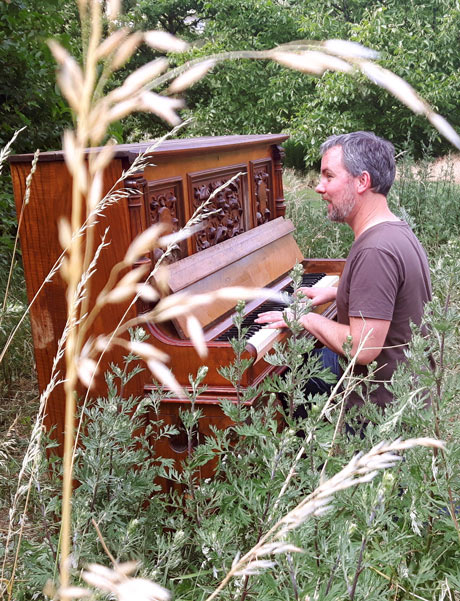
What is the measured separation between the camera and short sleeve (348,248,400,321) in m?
2.73

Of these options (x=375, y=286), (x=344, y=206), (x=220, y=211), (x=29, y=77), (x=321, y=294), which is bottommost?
(x=321, y=294)

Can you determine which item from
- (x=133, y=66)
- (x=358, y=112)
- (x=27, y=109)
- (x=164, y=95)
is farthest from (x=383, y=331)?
(x=133, y=66)

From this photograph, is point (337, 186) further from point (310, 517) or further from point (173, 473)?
point (310, 517)

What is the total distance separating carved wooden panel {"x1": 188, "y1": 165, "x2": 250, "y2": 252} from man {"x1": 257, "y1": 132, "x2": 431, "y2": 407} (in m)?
0.52

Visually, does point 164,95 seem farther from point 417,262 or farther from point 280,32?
point 280,32

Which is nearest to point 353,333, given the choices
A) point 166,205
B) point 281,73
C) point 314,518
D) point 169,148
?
point 166,205

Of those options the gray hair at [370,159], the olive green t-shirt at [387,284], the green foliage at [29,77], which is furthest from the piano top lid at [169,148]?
the green foliage at [29,77]

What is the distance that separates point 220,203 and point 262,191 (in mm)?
781

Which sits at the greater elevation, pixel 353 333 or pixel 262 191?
pixel 262 191

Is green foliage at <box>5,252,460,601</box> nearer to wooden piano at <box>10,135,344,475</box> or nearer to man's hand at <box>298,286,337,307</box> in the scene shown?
wooden piano at <box>10,135,344,475</box>

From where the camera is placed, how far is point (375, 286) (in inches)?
108

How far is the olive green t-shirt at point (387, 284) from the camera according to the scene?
108 inches

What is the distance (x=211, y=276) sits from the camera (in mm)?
3357

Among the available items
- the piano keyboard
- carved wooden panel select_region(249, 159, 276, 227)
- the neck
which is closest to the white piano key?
the piano keyboard
